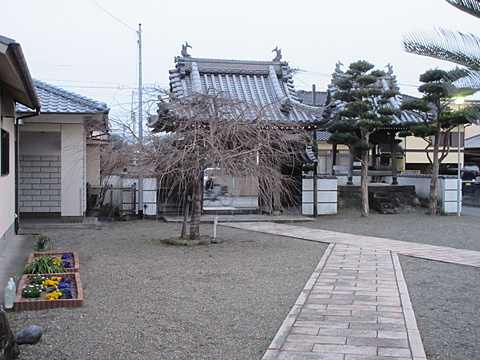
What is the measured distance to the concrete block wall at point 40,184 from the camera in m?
16.3

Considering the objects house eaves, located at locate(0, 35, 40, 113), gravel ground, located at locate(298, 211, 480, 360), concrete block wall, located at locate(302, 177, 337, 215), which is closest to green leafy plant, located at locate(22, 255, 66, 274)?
house eaves, located at locate(0, 35, 40, 113)

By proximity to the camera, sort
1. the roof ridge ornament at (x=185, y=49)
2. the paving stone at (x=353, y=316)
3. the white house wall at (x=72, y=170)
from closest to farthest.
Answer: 1. the paving stone at (x=353, y=316)
2. the white house wall at (x=72, y=170)
3. the roof ridge ornament at (x=185, y=49)

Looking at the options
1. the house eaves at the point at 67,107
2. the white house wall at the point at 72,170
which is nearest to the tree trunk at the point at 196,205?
the house eaves at the point at 67,107

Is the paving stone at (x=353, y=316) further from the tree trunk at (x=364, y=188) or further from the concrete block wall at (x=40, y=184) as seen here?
the concrete block wall at (x=40, y=184)

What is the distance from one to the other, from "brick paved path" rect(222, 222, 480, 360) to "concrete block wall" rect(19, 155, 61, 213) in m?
9.33

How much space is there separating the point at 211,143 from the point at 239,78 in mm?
10733

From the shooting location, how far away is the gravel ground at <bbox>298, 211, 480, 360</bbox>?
5293mm

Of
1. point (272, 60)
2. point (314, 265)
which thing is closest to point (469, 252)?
point (314, 265)

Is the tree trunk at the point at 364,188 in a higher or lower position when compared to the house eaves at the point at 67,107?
lower

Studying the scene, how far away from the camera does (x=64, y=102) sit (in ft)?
47.2

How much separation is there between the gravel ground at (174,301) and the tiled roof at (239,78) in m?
8.64

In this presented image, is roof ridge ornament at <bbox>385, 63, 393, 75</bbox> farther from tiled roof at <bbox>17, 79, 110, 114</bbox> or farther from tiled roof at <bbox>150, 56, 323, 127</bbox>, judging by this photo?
tiled roof at <bbox>17, 79, 110, 114</bbox>

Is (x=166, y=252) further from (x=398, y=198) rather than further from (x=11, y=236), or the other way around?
(x=398, y=198)

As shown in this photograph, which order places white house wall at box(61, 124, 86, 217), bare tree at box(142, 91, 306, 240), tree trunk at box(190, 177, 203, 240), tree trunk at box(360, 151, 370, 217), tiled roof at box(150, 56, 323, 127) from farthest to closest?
tiled roof at box(150, 56, 323, 127) → tree trunk at box(360, 151, 370, 217) → white house wall at box(61, 124, 86, 217) → tree trunk at box(190, 177, 203, 240) → bare tree at box(142, 91, 306, 240)
